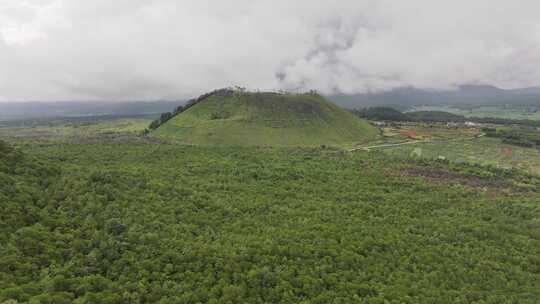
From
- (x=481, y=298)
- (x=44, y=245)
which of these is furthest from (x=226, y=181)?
(x=481, y=298)

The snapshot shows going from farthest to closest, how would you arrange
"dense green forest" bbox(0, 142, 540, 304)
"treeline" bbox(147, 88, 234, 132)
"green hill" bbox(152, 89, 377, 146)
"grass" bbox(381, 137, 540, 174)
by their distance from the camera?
"treeline" bbox(147, 88, 234, 132)
"green hill" bbox(152, 89, 377, 146)
"grass" bbox(381, 137, 540, 174)
"dense green forest" bbox(0, 142, 540, 304)

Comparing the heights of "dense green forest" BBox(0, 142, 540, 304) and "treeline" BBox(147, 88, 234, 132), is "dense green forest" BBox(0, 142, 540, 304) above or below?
below

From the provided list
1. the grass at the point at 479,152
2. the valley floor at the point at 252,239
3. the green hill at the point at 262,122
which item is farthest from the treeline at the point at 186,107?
the valley floor at the point at 252,239

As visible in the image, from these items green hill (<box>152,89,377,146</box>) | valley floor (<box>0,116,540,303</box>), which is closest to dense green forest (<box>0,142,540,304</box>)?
valley floor (<box>0,116,540,303</box>)

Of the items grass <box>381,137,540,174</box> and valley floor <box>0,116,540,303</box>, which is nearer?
valley floor <box>0,116,540,303</box>

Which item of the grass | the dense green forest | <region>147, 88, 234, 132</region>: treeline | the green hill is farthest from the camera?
<region>147, 88, 234, 132</region>: treeline

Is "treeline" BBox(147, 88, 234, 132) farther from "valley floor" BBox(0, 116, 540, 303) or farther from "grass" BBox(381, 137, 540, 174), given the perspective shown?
"valley floor" BBox(0, 116, 540, 303)

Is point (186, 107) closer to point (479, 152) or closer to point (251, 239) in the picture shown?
point (479, 152)

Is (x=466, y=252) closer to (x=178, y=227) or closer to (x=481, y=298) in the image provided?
(x=481, y=298)
